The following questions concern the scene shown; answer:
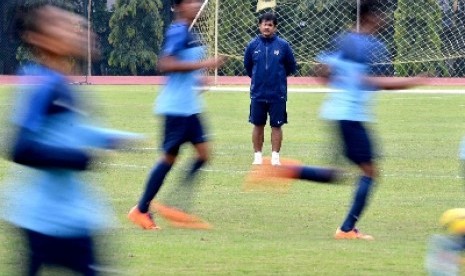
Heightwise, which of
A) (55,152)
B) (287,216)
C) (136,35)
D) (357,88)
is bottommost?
(136,35)

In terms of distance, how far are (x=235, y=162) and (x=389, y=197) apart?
3920 mm

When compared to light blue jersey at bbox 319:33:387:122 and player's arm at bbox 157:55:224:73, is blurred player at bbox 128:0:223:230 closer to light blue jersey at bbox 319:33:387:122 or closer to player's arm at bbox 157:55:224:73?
player's arm at bbox 157:55:224:73

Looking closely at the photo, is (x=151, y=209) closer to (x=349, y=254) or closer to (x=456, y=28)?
(x=349, y=254)

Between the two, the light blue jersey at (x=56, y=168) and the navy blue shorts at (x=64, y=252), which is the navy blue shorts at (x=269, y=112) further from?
the navy blue shorts at (x=64, y=252)

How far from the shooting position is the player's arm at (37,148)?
199 inches

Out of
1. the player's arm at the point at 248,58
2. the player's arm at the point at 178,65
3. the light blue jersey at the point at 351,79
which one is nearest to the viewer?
the light blue jersey at the point at 351,79

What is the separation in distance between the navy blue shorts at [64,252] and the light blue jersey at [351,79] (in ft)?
13.0

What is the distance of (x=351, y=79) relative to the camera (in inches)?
342

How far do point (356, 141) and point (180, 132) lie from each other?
150 cm

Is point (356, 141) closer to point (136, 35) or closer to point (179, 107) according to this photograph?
point (179, 107)

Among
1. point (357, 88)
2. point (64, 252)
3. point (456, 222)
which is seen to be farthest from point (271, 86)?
point (64, 252)

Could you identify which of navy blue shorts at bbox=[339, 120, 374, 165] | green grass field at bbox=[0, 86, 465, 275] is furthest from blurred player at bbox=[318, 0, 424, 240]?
green grass field at bbox=[0, 86, 465, 275]

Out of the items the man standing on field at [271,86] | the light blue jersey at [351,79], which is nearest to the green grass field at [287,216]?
the man standing on field at [271,86]

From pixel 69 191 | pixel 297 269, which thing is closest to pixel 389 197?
pixel 297 269
